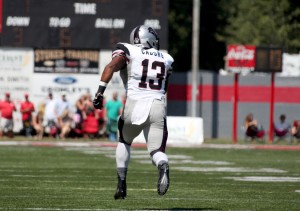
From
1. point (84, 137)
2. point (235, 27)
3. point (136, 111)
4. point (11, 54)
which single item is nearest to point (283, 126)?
point (84, 137)

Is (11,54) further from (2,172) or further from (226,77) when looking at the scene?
(2,172)

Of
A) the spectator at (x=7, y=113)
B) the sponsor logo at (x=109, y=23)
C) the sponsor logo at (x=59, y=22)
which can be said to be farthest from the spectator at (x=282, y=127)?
the spectator at (x=7, y=113)

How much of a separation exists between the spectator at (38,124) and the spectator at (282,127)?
7835 mm

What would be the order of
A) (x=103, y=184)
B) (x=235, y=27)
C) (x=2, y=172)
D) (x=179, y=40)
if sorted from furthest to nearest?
(x=235, y=27)
(x=179, y=40)
(x=2, y=172)
(x=103, y=184)

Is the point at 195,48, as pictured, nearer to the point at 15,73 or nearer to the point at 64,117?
the point at 64,117

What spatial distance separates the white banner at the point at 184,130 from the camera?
30.0m

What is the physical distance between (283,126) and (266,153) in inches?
323

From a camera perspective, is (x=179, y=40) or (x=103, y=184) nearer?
(x=103, y=184)

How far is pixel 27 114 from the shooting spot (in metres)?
31.7

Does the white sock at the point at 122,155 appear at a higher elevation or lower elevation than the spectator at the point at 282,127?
higher

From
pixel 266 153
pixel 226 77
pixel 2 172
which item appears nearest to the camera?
pixel 2 172

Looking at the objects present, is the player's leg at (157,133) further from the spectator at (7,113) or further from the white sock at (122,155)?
the spectator at (7,113)

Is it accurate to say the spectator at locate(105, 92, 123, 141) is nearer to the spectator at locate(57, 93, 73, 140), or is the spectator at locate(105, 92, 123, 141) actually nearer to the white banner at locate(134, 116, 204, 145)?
the spectator at locate(57, 93, 73, 140)

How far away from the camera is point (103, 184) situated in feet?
47.4
